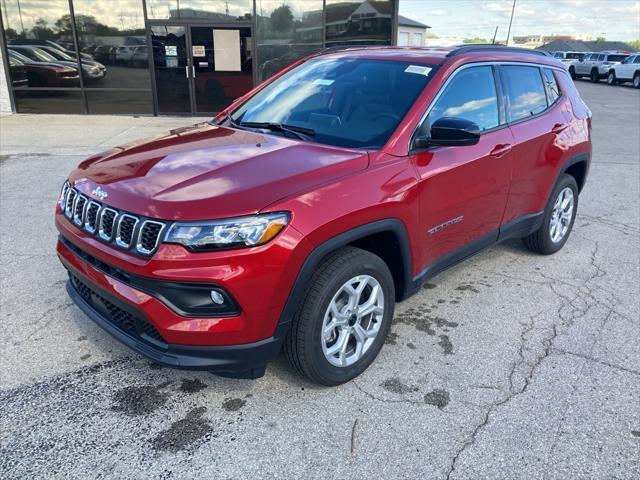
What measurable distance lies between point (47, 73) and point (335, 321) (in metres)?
13.8

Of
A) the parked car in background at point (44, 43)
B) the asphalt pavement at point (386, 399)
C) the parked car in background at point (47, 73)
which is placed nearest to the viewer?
the asphalt pavement at point (386, 399)

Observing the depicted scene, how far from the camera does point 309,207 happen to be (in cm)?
252

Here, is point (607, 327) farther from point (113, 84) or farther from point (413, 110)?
point (113, 84)

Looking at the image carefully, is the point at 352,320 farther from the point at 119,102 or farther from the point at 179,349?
the point at 119,102

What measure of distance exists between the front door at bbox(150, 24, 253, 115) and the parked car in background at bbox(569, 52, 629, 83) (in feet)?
89.7

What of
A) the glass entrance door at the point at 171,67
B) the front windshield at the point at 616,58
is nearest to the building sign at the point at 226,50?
the glass entrance door at the point at 171,67

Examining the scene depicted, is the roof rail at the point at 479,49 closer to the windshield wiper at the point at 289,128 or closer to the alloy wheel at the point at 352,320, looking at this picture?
the windshield wiper at the point at 289,128

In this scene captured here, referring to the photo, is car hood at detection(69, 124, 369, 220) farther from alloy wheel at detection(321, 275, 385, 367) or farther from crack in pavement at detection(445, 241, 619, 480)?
crack in pavement at detection(445, 241, 619, 480)

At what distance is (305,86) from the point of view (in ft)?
12.5

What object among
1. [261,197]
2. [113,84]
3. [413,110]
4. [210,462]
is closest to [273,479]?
[210,462]

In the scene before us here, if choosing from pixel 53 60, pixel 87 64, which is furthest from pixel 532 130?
pixel 53 60

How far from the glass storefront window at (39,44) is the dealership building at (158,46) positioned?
0.08 ft

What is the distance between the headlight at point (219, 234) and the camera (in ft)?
7.72

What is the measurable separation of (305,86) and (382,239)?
142 cm
